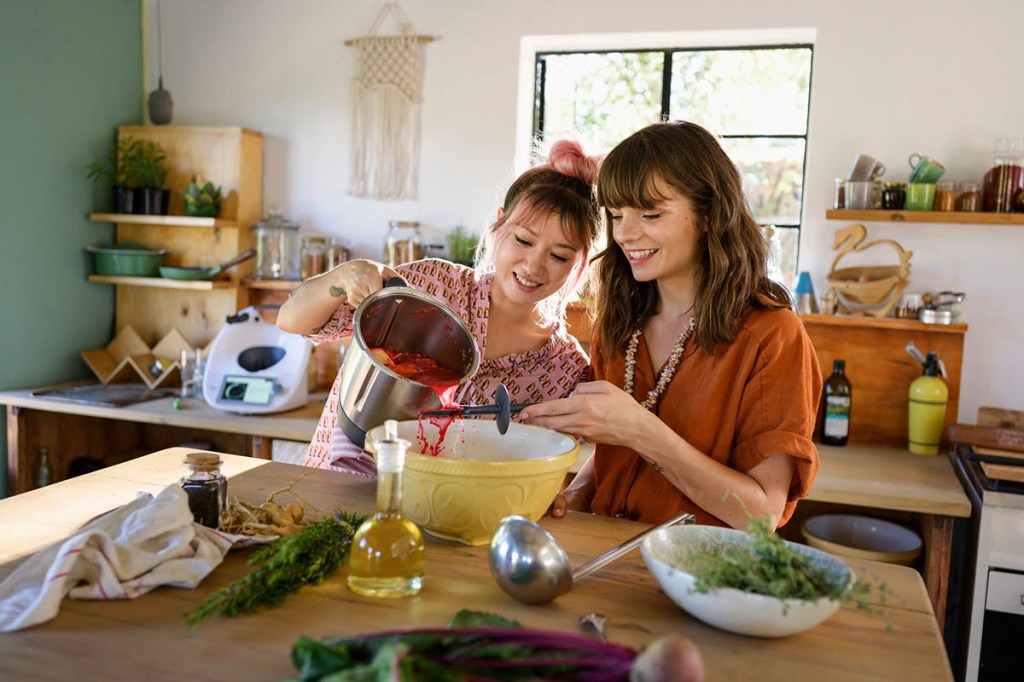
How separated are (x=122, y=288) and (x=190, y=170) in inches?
25.3

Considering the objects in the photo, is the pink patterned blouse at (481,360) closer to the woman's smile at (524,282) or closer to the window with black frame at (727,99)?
the woman's smile at (524,282)

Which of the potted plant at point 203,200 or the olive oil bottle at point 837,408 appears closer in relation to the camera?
the olive oil bottle at point 837,408

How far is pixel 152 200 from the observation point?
12.1 feet

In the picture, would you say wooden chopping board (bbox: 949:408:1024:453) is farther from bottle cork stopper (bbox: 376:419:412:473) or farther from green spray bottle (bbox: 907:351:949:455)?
bottle cork stopper (bbox: 376:419:412:473)

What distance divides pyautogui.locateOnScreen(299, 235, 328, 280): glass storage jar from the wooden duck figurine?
1997mm

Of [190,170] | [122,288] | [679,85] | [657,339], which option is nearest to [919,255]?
[679,85]

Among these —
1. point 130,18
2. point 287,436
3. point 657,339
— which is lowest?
point 287,436

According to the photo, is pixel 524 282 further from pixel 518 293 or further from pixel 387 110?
pixel 387 110

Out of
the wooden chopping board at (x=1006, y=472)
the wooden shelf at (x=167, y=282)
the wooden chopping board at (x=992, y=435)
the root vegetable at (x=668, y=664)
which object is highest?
the wooden shelf at (x=167, y=282)

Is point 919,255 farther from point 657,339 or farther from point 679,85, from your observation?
point 657,339

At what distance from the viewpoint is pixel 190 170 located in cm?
377

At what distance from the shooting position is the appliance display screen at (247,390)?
3148 millimetres

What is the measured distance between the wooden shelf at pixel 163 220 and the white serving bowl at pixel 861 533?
2572 mm

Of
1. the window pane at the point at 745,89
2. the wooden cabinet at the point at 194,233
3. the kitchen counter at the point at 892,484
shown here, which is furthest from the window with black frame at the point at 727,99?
the wooden cabinet at the point at 194,233
